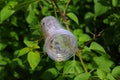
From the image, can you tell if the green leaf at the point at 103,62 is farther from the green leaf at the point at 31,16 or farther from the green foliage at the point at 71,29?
the green leaf at the point at 31,16

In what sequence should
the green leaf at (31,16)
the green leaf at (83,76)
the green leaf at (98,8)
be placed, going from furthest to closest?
the green leaf at (31,16), the green leaf at (98,8), the green leaf at (83,76)

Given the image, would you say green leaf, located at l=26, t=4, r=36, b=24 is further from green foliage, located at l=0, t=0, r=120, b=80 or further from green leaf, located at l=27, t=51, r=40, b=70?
green leaf, located at l=27, t=51, r=40, b=70

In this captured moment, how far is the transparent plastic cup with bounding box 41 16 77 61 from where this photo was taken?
1442 mm

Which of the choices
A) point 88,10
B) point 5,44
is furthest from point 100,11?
point 5,44

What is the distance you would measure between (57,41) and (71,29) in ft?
2.32

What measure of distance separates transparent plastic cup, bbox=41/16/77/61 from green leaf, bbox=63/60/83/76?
214 mm

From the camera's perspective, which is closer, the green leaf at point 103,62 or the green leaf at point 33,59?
the green leaf at point 33,59

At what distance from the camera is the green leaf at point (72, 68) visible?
178 centimetres

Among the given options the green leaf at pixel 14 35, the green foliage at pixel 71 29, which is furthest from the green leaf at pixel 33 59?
the green leaf at pixel 14 35

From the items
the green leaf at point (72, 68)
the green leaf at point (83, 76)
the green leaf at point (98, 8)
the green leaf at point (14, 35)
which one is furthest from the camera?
the green leaf at point (14, 35)

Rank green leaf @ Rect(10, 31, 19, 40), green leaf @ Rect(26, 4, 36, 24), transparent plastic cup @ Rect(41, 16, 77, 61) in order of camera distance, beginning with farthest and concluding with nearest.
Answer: green leaf @ Rect(10, 31, 19, 40) < green leaf @ Rect(26, 4, 36, 24) < transparent plastic cup @ Rect(41, 16, 77, 61)

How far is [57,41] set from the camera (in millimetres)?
1537

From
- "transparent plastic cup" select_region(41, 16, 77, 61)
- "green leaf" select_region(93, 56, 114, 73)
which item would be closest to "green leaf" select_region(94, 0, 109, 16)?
"green leaf" select_region(93, 56, 114, 73)

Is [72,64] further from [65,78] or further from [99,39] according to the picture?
[99,39]
